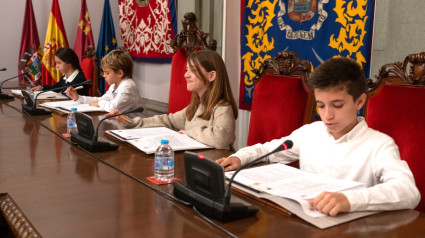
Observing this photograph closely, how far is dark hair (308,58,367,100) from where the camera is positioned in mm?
1478

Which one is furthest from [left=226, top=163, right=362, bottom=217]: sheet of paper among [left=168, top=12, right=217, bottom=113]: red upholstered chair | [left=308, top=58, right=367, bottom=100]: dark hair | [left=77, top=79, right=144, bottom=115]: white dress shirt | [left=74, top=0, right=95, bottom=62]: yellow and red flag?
[left=74, top=0, right=95, bottom=62]: yellow and red flag

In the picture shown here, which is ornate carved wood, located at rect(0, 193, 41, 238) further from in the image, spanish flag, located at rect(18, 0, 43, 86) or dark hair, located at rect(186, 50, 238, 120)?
spanish flag, located at rect(18, 0, 43, 86)

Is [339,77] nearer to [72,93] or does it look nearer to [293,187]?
[293,187]

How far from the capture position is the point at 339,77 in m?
1.48

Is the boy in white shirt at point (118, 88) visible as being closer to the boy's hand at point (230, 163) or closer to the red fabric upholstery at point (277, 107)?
the red fabric upholstery at point (277, 107)

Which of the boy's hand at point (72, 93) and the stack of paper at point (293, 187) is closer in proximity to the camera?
the stack of paper at point (293, 187)

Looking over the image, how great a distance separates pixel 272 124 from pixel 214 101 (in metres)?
0.30

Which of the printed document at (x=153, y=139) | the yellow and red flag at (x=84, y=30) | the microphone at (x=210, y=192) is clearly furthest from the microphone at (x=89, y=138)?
the yellow and red flag at (x=84, y=30)

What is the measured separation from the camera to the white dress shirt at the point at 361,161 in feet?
3.81

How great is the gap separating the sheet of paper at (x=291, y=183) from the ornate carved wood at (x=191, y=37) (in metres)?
1.38

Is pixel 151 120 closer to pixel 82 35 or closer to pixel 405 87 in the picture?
pixel 405 87

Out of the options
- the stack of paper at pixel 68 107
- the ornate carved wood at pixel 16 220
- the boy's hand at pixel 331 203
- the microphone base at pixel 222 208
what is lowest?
the ornate carved wood at pixel 16 220

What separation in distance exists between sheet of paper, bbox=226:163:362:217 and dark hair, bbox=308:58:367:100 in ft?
1.00

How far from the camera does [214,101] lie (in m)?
2.22
